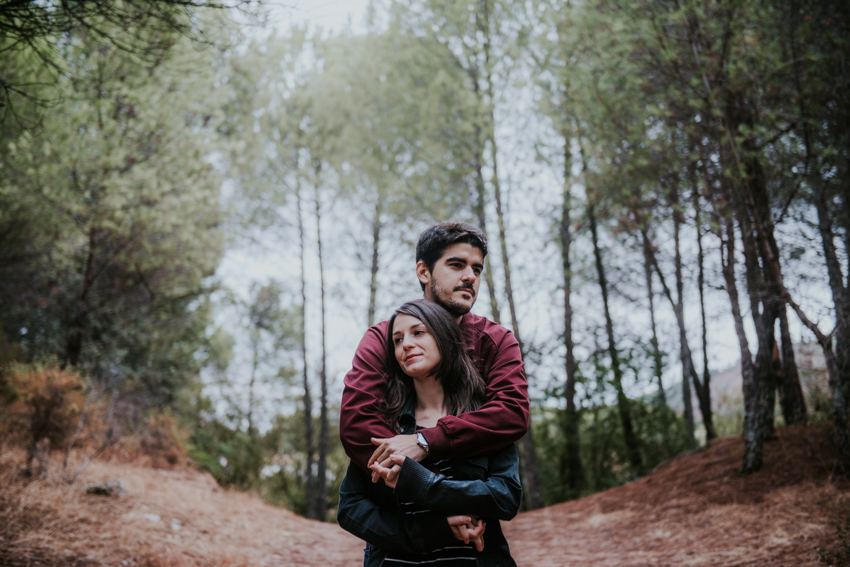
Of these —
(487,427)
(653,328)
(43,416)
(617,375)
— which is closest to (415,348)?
(487,427)

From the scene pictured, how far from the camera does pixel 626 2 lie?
20.1 ft

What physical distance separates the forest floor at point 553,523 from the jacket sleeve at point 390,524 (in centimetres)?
307

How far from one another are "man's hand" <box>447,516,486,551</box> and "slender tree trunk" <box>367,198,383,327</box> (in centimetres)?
1100

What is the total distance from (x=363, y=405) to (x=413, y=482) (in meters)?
0.33

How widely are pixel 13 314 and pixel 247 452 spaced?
23.5ft

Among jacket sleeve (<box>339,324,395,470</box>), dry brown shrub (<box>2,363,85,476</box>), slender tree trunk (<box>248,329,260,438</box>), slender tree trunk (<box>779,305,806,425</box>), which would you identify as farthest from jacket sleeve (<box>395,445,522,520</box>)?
slender tree trunk (<box>248,329,260,438</box>)

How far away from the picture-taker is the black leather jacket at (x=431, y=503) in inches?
63.7

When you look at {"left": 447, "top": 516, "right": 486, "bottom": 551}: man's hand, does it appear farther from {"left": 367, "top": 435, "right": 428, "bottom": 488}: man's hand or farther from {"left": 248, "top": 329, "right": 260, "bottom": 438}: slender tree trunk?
{"left": 248, "top": 329, "right": 260, "bottom": 438}: slender tree trunk

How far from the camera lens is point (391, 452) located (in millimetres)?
1685

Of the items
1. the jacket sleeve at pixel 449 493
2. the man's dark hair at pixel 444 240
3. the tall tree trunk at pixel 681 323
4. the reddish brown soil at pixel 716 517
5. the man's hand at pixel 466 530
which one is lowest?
the reddish brown soil at pixel 716 517

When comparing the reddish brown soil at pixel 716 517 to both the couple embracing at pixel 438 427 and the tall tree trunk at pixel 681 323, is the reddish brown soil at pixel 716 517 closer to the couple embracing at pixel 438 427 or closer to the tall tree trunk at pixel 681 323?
the tall tree trunk at pixel 681 323

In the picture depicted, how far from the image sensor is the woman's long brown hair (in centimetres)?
190

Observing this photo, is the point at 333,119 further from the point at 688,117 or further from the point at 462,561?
the point at 462,561

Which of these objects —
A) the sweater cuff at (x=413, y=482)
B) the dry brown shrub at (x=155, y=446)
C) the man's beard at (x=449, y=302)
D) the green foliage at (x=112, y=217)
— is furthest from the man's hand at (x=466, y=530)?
the dry brown shrub at (x=155, y=446)
